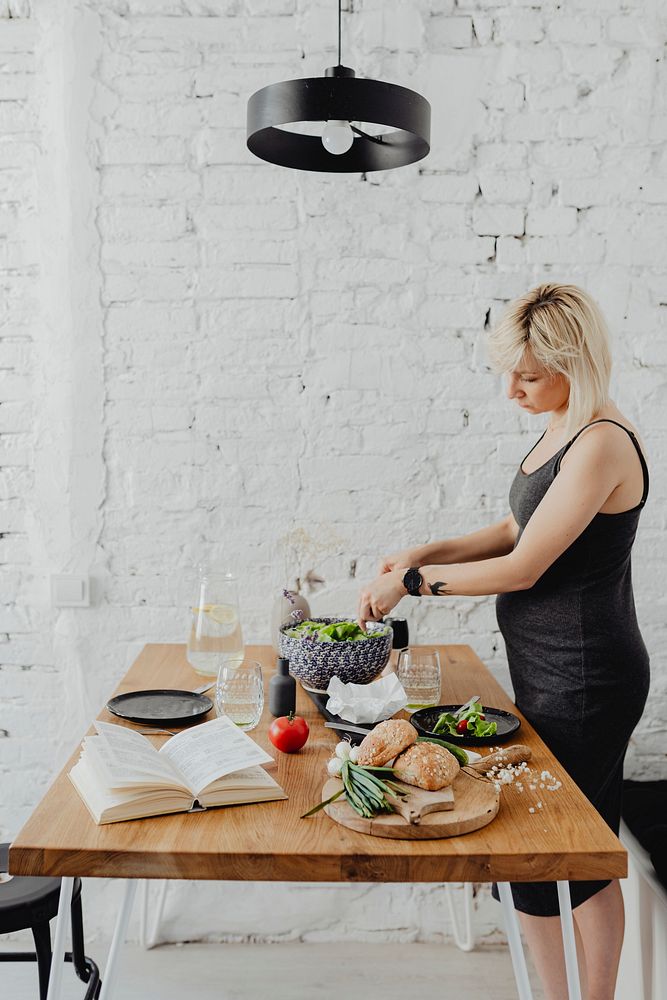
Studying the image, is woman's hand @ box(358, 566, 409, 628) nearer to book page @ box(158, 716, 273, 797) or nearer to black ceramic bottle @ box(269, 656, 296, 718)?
black ceramic bottle @ box(269, 656, 296, 718)

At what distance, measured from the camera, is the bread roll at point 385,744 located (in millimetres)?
1449

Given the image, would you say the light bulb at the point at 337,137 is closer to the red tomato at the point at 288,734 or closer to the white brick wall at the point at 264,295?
the white brick wall at the point at 264,295

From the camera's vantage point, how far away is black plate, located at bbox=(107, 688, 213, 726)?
177 centimetres

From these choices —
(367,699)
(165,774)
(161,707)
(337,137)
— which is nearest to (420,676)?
(367,699)

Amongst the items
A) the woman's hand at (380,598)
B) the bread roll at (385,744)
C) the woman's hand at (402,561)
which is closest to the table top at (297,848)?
the bread roll at (385,744)

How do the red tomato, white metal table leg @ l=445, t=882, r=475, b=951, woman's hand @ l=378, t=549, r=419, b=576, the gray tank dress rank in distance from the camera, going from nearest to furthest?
the red tomato
the gray tank dress
woman's hand @ l=378, t=549, r=419, b=576
white metal table leg @ l=445, t=882, r=475, b=951

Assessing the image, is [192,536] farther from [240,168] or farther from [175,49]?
[175,49]

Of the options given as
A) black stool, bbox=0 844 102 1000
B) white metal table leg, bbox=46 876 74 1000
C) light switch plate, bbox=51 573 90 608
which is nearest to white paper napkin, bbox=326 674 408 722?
white metal table leg, bbox=46 876 74 1000

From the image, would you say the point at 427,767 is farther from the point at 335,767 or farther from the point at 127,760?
→ the point at 127,760

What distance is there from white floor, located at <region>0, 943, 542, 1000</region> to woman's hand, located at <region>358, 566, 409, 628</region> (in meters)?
1.14

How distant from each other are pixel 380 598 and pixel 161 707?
514 millimetres

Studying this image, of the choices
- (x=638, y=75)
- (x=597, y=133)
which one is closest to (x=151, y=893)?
(x=597, y=133)

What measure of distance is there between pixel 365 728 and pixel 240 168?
5.14 ft

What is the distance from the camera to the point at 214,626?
2.08m
